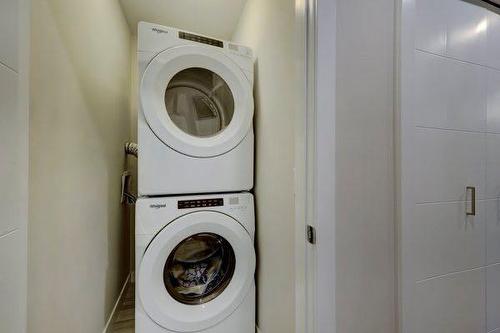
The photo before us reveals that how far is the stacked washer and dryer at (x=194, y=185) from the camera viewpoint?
1146mm

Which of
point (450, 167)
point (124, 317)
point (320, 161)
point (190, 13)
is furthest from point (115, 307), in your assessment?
point (190, 13)

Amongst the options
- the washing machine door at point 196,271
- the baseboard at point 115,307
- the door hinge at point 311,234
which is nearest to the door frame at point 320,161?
the door hinge at point 311,234

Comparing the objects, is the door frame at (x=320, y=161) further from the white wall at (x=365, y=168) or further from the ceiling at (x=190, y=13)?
the ceiling at (x=190, y=13)

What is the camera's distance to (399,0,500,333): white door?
0.83m

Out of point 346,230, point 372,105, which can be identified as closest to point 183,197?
point 346,230

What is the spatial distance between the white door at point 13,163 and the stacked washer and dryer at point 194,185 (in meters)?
0.56

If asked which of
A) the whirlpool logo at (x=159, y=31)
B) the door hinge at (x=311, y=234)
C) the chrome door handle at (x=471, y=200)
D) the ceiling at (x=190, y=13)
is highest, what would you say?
the ceiling at (x=190, y=13)

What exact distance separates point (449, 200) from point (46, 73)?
1.56m

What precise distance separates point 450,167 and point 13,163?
1431mm

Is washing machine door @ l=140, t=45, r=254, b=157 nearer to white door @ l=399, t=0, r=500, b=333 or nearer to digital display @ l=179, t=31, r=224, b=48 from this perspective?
digital display @ l=179, t=31, r=224, b=48

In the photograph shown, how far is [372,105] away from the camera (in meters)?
0.80

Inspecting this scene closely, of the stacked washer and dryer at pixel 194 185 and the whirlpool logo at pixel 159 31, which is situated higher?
the whirlpool logo at pixel 159 31

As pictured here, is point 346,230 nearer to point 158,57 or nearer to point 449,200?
point 449,200

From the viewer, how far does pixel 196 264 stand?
1.38 m
